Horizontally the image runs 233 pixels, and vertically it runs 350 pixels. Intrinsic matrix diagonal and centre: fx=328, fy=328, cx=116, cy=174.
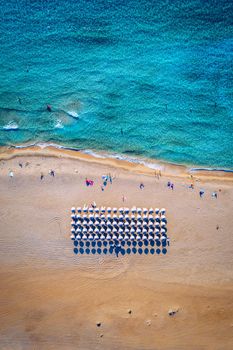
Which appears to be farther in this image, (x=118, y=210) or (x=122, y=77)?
(x=122, y=77)

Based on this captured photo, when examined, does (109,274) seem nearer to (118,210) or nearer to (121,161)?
(118,210)

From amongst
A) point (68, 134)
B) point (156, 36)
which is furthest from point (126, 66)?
point (68, 134)

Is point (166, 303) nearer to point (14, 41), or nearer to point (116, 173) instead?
point (116, 173)

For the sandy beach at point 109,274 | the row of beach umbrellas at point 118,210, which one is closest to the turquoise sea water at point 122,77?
the sandy beach at point 109,274

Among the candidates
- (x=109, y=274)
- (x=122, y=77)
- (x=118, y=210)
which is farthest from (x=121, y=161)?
(x=109, y=274)

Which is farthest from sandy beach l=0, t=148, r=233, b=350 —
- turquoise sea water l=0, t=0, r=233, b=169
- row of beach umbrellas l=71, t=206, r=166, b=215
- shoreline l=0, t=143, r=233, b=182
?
turquoise sea water l=0, t=0, r=233, b=169

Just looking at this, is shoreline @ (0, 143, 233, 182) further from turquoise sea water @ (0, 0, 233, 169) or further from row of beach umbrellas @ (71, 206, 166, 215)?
row of beach umbrellas @ (71, 206, 166, 215)
